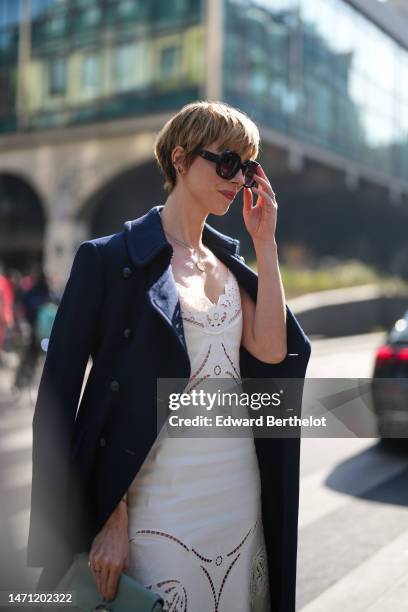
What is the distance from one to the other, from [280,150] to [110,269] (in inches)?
1126

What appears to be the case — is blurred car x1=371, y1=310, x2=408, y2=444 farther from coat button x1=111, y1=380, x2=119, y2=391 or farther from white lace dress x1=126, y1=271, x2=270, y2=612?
coat button x1=111, y1=380, x2=119, y2=391

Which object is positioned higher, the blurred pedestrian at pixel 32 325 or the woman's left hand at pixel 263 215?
the woman's left hand at pixel 263 215

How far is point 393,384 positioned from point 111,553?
574 cm

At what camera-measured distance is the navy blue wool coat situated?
1791mm

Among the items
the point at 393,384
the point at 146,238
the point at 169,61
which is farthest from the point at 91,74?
the point at 146,238

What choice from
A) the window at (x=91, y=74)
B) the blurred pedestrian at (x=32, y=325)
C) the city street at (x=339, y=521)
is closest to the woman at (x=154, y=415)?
the city street at (x=339, y=521)

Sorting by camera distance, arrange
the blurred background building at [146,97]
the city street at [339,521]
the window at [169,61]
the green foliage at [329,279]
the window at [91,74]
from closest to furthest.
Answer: the city street at [339,521], the green foliage at [329,279], the window at [169,61], the blurred background building at [146,97], the window at [91,74]

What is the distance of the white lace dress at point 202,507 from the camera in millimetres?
1821

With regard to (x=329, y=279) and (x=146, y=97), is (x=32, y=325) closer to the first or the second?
(x=329, y=279)

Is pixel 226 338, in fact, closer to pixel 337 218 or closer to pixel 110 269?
pixel 110 269

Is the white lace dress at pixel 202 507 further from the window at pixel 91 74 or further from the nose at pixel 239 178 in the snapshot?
the window at pixel 91 74

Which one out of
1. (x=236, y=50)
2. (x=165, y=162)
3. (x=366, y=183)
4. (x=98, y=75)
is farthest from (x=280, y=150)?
(x=165, y=162)

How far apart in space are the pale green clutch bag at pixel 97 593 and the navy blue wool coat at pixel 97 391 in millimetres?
27

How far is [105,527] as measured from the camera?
1802mm
